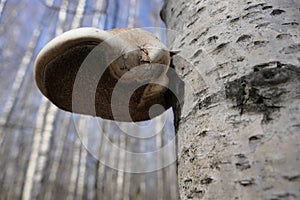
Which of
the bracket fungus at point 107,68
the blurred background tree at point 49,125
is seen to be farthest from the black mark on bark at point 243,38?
the blurred background tree at point 49,125

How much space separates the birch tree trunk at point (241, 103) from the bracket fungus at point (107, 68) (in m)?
0.08

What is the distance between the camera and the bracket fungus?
73cm

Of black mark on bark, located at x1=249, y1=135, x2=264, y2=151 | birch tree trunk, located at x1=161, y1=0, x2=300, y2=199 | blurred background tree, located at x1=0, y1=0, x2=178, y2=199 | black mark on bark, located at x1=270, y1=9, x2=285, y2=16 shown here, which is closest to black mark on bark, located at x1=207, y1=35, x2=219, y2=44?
birch tree trunk, located at x1=161, y1=0, x2=300, y2=199

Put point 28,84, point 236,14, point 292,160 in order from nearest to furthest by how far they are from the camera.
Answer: point 292,160
point 236,14
point 28,84

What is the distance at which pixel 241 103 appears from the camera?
54cm

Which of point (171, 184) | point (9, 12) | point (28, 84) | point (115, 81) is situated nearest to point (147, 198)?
point (171, 184)

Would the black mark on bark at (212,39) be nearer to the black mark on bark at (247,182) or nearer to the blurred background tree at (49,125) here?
the black mark on bark at (247,182)

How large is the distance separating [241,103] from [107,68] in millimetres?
377

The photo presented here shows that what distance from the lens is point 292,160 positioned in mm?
440

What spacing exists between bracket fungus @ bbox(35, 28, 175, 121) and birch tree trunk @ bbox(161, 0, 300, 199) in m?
0.08

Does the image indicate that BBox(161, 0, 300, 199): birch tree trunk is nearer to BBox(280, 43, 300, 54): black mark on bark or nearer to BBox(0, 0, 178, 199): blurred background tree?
BBox(280, 43, 300, 54): black mark on bark

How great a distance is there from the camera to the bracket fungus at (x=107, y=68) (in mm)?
729

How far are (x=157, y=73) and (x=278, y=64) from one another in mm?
315

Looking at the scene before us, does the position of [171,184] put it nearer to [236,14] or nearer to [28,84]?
[28,84]
